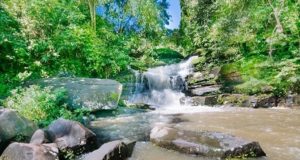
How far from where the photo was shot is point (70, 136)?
649 cm

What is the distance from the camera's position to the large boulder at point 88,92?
9.99 m

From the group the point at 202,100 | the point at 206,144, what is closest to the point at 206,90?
the point at 202,100

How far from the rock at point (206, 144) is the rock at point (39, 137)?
2186 mm

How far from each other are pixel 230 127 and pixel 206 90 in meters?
6.77

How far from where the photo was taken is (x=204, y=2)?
73.5 feet

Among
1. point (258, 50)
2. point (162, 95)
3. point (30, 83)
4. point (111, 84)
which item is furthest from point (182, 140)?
point (258, 50)

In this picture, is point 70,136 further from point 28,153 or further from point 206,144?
point 206,144

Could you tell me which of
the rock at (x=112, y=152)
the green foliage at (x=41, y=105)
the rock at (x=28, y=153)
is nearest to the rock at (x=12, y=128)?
the rock at (x=28, y=153)

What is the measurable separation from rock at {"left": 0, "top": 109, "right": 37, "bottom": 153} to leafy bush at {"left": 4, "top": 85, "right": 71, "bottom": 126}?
164 cm

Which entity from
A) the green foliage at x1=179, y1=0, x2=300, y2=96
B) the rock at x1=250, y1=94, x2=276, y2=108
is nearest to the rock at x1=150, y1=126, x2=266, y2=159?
the rock at x1=250, y1=94, x2=276, y2=108

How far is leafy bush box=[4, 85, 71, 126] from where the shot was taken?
8516 mm

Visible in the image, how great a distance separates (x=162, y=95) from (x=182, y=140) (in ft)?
34.5

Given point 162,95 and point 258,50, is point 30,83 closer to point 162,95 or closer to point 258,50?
point 162,95

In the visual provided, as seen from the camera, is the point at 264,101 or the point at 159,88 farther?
the point at 159,88
